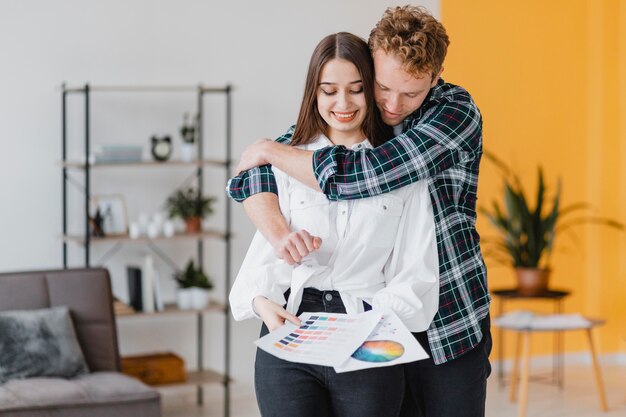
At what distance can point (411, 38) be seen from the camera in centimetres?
171

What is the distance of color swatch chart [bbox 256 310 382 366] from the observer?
5.28 ft

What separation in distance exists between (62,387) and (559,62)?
3.98m

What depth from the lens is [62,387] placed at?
3.90m

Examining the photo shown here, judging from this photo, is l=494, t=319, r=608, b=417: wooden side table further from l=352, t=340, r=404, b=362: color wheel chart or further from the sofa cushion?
l=352, t=340, r=404, b=362: color wheel chart

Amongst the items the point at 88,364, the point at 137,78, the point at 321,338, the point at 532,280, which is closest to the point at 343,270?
the point at 321,338

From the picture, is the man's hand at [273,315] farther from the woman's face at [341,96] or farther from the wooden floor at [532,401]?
the wooden floor at [532,401]

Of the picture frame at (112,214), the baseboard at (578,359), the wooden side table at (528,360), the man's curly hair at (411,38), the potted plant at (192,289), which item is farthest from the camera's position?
the baseboard at (578,359)

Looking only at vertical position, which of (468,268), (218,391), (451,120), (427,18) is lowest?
(218,391)

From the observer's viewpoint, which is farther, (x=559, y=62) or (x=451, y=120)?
(x=559, y=62)

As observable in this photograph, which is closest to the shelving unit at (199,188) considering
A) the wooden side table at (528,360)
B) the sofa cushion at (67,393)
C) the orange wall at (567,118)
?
the sofa cushion at (67,393)

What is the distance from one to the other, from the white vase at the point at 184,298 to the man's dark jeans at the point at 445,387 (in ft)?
10.6

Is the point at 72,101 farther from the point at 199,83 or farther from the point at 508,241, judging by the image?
the point at 508,241

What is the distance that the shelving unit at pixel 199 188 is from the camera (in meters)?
4.82

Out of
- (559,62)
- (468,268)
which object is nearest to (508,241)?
(559,62)
